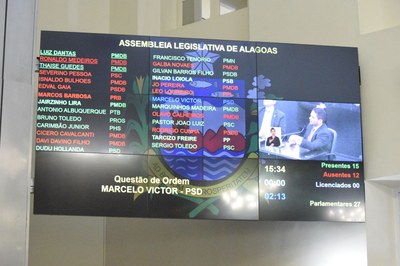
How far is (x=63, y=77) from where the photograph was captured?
18.1 feet

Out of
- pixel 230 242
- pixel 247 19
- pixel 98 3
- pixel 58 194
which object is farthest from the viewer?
pixel 98 3

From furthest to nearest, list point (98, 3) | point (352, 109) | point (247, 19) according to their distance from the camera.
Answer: point (98, 3)
point (247, 19)
point (352, 109)

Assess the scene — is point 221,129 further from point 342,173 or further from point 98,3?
point 98,3

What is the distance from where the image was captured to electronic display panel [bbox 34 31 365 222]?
5395 mm

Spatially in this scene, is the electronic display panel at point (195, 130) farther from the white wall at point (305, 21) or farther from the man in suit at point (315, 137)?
the white wall at point (305, 21)

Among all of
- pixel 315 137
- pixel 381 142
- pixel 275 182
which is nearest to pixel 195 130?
pixel 275 182

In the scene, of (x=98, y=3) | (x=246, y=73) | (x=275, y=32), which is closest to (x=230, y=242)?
(x=246, y=73)

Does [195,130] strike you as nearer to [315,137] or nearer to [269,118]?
[269,118]

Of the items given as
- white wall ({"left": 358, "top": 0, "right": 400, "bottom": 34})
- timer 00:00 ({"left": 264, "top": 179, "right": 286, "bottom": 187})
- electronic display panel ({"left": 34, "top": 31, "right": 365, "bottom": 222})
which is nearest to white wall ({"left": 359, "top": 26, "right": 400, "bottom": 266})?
electronic display panel ({"left": 34, "top": 31, "right": 365, "bottom": 222})

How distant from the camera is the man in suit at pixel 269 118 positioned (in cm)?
565

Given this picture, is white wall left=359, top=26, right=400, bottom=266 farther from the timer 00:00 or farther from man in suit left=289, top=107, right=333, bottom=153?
the timer 00:00

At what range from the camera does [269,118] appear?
5.68m

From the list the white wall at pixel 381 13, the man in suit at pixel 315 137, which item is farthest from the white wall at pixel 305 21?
the man in suit at pixel 315 137

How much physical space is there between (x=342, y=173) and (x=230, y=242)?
1508 millimetres
